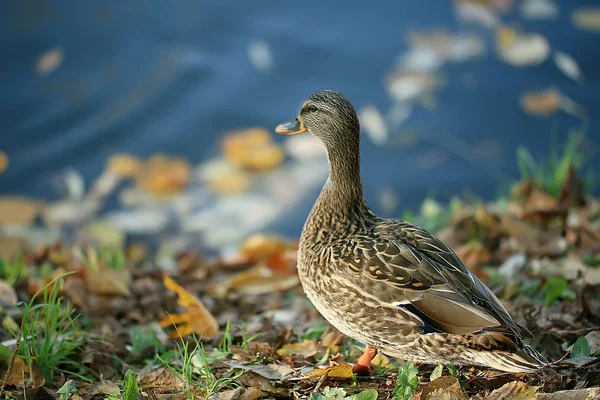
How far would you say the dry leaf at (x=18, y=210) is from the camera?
17.4 ft

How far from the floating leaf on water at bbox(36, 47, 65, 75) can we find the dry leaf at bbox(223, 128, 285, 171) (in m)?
1.45

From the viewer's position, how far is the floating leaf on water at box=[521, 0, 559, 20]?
5.81 m

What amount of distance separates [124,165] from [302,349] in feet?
10.3

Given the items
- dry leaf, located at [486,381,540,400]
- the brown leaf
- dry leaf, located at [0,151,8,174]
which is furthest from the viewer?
dry leaf, located at [0,151,8,174]

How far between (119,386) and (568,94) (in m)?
4.29

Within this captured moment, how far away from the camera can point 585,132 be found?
5.46 metres

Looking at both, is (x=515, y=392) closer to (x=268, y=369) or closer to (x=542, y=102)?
(x=268, y=369)

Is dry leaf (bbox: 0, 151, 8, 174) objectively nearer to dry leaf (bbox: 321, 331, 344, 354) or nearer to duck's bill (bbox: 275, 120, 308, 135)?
duck's bill (bbox: 275, 120, 308, 135)

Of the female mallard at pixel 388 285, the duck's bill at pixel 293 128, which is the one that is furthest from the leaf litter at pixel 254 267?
the duck's bill at pixel 293 128

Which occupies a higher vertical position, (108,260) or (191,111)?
(191,111)

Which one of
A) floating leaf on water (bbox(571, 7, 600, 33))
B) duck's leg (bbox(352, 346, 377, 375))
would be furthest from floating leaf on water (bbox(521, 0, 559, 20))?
duck's leg (bbox(352, 346, 377, 375))

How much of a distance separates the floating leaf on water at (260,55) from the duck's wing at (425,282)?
138 inches

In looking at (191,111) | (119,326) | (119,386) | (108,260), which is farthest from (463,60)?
(119,386)

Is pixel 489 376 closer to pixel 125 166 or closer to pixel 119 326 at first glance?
pixel 119 326
